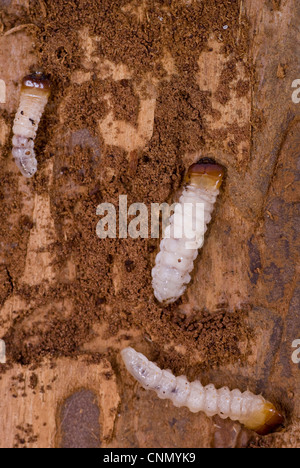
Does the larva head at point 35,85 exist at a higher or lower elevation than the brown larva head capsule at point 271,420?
higher

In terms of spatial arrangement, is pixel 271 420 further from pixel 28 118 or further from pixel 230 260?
pixel 28 118

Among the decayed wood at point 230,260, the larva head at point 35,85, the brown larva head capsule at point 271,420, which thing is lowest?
the brown larva head capsule at point 271,420

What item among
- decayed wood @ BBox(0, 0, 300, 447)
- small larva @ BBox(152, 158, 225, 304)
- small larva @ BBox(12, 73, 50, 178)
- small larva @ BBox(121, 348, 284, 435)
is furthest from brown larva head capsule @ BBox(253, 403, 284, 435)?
small larva @ BBox(12, 73, 50, 178)

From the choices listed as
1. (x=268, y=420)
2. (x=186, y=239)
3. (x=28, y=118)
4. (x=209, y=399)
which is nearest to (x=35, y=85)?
(x=28, y=118)

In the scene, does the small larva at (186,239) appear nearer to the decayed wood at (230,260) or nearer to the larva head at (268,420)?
the decayed wood at (230,260)

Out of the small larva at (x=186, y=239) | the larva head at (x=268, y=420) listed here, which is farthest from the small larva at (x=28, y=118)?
the larva head at (x=268, y=420)

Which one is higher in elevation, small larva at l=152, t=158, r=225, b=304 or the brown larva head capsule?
small larva at l=152, t=158, r=225, b=304

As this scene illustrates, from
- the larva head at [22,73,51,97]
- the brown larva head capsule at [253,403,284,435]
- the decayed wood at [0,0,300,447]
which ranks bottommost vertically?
the brown larva head capsule at [253,403,284,435]

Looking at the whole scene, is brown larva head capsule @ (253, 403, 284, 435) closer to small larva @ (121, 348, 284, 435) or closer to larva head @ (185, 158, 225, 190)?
small larva @ (121, 348, 284, 435)
